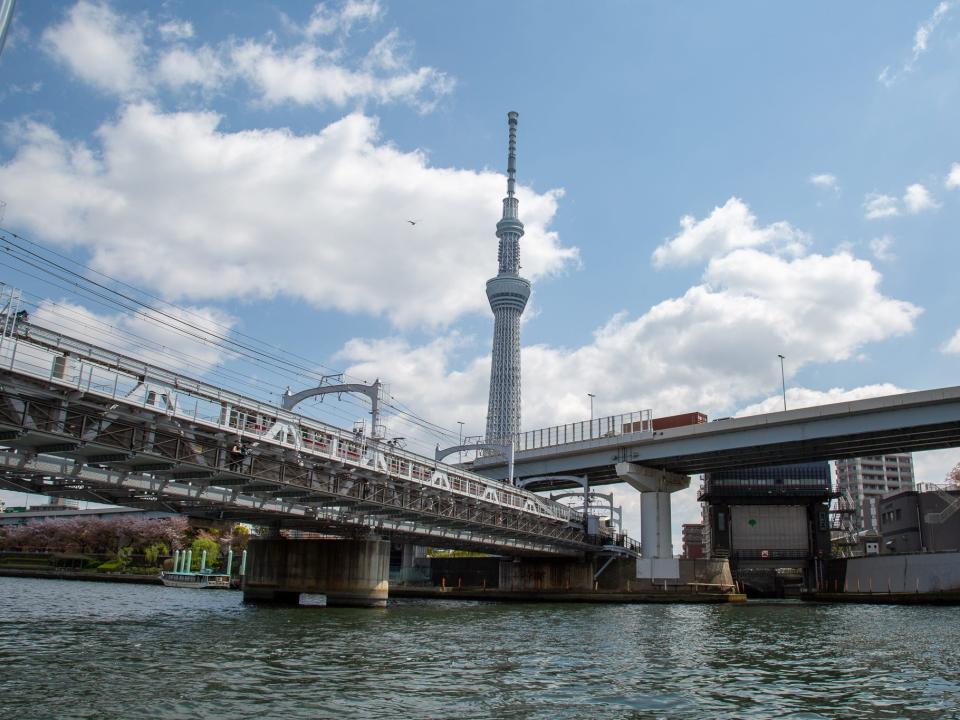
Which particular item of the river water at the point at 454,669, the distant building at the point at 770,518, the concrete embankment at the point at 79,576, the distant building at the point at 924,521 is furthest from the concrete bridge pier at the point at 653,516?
the concrete embankment at the point at 79,576

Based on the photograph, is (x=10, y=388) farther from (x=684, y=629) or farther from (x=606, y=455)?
(x=606, y=455)

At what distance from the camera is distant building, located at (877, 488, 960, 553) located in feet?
337

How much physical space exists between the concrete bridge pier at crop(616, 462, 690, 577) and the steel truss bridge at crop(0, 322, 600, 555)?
2689 centimetres

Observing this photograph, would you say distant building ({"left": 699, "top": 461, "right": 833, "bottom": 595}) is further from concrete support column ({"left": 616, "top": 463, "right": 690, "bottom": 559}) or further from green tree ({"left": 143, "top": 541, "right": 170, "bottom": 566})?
green tree ({"left": 143, "top": 541, "right": 170, "bottom": 566})

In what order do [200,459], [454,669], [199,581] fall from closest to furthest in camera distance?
[454,669]
[200,459]
[199,581]

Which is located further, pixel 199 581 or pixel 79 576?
pixel 79 576

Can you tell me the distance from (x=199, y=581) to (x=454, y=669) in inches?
3436

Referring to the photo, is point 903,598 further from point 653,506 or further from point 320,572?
point 320,572

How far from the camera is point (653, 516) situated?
9131 centimetres

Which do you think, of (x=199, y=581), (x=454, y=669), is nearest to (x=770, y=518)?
(x=199, y=581)

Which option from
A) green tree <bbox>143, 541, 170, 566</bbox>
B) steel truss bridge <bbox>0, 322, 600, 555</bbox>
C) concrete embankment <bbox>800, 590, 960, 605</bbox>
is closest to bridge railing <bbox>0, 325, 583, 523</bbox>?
steel truss bridge <bbox>0, 322, 600, 555</bbox>

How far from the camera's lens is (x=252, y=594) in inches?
2516

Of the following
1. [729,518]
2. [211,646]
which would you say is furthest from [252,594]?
[729,518]

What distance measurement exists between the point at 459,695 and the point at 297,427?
2738 centimetres
